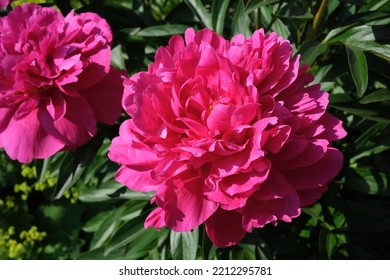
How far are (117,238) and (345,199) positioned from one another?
23.8 inches

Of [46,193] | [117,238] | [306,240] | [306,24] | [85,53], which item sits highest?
[85,53]

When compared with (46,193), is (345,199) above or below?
above

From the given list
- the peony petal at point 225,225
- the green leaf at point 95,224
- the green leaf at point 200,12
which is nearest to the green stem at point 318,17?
the green leaf at point 200,12

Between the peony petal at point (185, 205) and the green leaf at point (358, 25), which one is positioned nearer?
the peony petal at point (185, 205)

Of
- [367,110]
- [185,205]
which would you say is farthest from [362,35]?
[185,205]

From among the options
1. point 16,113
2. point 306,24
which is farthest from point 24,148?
point 306,24

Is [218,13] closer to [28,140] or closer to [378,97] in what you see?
[378,97]

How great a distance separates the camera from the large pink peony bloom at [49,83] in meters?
0.90

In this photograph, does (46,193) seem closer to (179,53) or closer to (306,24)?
(306,24)

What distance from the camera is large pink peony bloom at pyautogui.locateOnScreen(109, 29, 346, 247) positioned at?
2.40ft

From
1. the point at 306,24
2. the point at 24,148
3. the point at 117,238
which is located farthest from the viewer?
the point at 306,24

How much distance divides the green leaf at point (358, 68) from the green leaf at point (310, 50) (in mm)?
53

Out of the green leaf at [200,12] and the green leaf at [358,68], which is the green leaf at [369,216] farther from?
the green leaf at [200,12]

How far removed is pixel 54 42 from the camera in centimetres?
92
